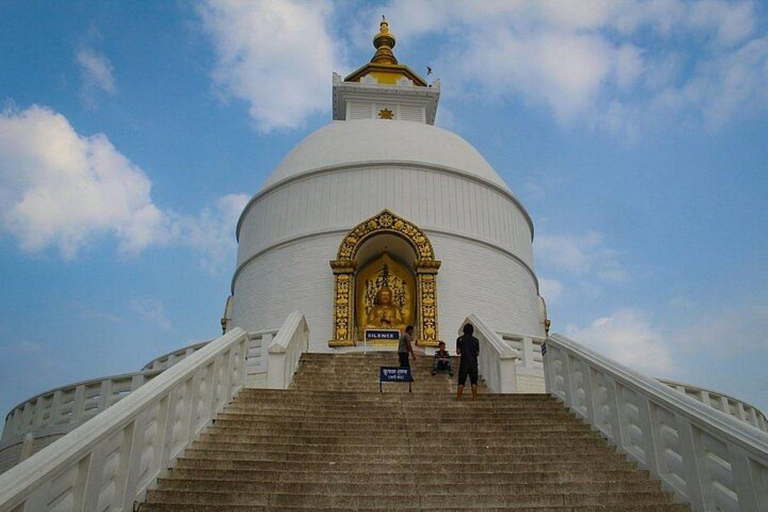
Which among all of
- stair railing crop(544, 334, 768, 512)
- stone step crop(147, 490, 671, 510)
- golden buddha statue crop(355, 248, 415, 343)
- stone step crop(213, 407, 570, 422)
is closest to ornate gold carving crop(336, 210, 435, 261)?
golden buddha statue crop(355, 248, 415, 343)

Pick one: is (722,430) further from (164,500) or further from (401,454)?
(164,500)

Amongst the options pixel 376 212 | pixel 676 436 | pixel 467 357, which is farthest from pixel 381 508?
pixel 376 212

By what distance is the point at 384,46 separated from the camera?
2923 cm

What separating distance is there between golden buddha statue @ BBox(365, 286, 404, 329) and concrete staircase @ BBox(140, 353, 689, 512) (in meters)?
8.69

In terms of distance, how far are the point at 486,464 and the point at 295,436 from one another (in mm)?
2130

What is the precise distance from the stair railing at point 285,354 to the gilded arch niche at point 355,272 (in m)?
4.19

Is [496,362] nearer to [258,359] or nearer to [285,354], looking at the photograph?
[285,354]

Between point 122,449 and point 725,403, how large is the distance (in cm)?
1373

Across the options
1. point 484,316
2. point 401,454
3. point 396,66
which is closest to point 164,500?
point 401,454

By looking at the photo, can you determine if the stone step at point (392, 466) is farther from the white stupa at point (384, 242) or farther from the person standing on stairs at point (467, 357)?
the white stupa at point (384, 242)

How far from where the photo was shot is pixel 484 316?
18.2 meters

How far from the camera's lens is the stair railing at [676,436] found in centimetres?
510

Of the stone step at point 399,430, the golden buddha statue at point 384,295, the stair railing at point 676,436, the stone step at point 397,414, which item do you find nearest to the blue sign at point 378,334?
the golden buddha statue at point 384,295

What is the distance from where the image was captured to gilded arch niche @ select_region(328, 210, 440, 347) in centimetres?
1705
